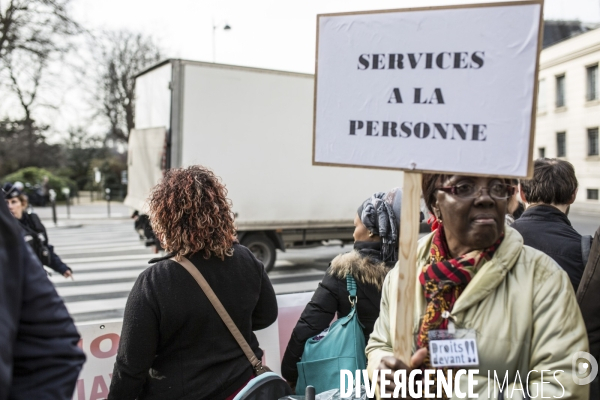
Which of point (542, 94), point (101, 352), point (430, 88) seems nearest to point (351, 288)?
point (430, 88)

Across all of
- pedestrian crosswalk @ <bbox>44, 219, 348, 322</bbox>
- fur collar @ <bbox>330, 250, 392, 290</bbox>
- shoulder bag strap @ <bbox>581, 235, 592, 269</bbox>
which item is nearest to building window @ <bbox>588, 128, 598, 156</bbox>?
pedestrian crosswalk @ <bbox>44, 219, 348, 322</bbox>

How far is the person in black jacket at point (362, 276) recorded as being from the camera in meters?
2.85

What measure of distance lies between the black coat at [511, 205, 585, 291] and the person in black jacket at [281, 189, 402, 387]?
0.72 m

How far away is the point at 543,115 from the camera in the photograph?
36.6 meters

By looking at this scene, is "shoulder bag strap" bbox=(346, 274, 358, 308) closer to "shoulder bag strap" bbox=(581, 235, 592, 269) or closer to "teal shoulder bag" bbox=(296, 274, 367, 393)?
"teal shoulder bag" bbox=(296, 274, 367, 393)

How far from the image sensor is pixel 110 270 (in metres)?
11.6

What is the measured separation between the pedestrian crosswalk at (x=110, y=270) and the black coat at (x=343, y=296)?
5485 mm

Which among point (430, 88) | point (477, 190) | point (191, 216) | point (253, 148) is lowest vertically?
point (191, 216)

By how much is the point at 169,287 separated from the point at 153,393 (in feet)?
1.53

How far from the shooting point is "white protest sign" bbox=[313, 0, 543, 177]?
1784mm

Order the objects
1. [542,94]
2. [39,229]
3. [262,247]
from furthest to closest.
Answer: [542,94] → [262,247] → [39,229]

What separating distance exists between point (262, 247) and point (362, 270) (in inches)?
312

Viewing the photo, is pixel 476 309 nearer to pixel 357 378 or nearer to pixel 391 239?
pixel 357 378

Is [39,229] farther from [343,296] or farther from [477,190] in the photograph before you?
[477,190]
